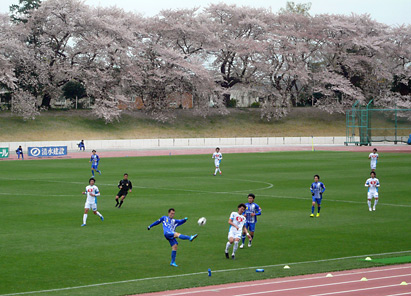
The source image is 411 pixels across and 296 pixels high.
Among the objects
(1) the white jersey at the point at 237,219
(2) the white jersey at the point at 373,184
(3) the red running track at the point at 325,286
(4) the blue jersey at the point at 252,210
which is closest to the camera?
(3) the red running track at the point at 325,286

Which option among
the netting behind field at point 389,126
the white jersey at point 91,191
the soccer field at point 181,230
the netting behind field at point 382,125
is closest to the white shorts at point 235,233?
the soccer field at point 181,230

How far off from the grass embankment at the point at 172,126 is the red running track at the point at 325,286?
64.8m

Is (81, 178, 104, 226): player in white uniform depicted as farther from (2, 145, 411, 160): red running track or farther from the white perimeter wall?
the white perimeter wall

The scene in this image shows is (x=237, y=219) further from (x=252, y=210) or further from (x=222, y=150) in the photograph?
(x=222, y=150)

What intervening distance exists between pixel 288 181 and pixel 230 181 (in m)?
3.80

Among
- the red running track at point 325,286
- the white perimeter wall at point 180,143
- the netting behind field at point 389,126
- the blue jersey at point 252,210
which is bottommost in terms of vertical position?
the red running track at point 325,286

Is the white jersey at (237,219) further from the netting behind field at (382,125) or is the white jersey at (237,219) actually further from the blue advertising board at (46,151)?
the netting behind field at (382,125)

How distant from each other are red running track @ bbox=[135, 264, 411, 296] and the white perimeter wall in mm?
59992

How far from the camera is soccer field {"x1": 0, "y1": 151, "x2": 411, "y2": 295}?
16.3m

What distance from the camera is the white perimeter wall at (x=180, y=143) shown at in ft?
241

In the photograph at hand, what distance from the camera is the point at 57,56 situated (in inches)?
3467

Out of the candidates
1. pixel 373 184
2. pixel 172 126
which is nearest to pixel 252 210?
pixel 373 184

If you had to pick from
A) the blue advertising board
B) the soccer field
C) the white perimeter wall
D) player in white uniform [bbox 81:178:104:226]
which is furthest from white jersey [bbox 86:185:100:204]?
the white perimeter wall

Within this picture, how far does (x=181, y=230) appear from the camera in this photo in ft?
75.3
